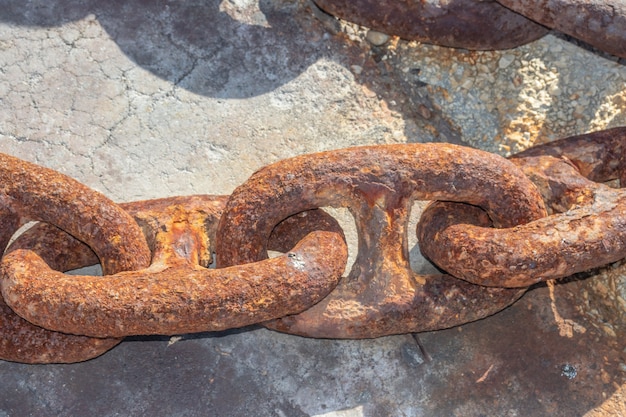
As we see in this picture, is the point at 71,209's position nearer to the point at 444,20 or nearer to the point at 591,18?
the point at 444,20

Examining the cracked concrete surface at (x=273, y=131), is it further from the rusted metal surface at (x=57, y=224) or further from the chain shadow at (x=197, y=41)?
the rusted metal surface at (x=57, y=224)

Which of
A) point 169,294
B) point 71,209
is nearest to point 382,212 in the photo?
point 169,294

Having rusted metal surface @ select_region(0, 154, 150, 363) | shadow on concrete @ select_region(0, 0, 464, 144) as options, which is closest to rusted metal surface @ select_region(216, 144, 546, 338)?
rusted metal surface @ select_region(0, 154, 150, 363)

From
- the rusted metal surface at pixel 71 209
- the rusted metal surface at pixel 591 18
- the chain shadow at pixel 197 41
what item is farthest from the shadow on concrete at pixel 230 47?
the rusted metal surface at pixel 71 209

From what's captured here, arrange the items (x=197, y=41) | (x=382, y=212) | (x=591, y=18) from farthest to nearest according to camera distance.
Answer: (x=197, y=41)
(x=591, y=18)
(x=382, y=212)

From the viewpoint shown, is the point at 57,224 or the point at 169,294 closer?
the point at 169,294

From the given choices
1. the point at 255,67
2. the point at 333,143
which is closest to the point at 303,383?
the point at 333,143

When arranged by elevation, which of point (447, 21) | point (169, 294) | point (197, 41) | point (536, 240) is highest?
point (447, 21)
